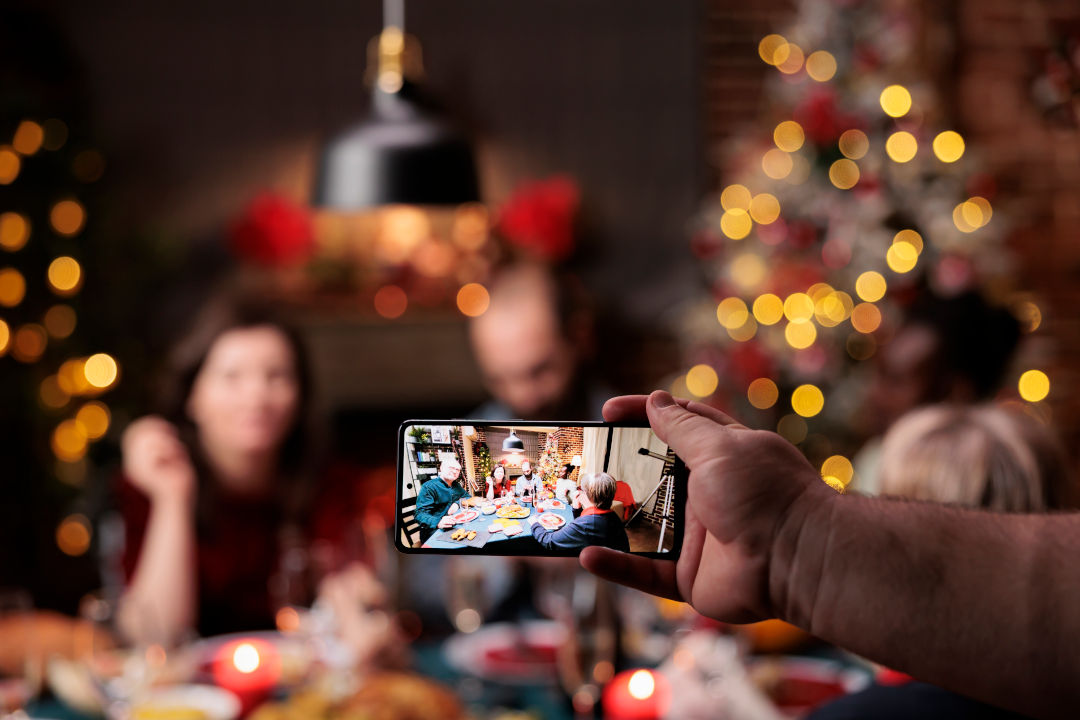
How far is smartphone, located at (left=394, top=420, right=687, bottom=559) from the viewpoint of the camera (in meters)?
0.71

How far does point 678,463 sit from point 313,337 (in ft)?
11.8

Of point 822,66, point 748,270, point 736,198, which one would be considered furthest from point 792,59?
point 748,270

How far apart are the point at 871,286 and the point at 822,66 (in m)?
0.82

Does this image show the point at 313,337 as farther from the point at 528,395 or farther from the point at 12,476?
the point at 528,395

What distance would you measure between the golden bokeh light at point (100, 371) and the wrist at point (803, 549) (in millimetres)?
3505

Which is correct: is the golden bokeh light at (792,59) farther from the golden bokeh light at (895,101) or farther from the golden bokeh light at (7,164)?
the golden bokeh light at (7,164)

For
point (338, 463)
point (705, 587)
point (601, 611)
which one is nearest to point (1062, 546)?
point (705, 587)

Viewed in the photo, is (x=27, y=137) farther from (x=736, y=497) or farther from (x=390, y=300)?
(x=736, y=497)

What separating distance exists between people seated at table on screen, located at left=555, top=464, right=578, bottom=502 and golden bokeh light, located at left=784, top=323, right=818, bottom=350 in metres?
2.90

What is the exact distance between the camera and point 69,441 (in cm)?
365

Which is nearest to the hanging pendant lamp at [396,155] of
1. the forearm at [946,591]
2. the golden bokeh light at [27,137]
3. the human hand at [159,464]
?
the human hand at [159,464]

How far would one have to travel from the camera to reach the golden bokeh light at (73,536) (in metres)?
3.81

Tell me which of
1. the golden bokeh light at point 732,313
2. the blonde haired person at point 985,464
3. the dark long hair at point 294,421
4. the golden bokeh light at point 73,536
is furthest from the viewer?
the golden bokeh light at point 73,536

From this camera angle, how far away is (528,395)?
2.35m
